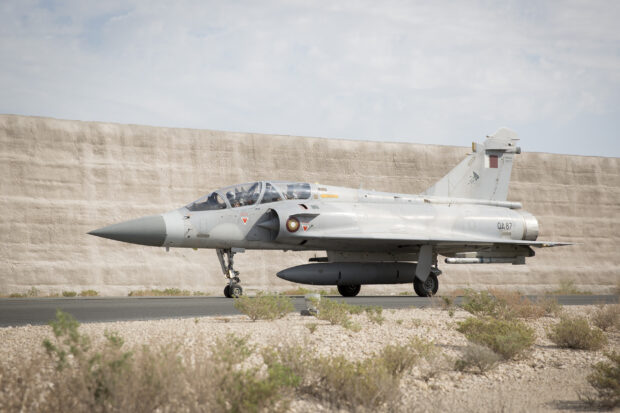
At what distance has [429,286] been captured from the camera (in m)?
18.2

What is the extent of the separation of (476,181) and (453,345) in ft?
43.0

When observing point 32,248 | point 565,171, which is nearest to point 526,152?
point 565,171

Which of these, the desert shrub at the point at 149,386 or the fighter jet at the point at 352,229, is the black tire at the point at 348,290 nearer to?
the fighter jet at the point at 352,229

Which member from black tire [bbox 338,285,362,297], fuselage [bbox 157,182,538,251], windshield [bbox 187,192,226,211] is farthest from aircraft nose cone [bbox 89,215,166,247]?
black tire [bbox 338,285,362,297]

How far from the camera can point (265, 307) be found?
1030cm

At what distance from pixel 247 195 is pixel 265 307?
6.60m

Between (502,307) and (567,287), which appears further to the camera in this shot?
(567,287)

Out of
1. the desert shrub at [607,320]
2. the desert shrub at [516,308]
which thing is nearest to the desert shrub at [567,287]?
the desert shrub at [516,308]

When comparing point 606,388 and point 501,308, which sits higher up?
point 606,388

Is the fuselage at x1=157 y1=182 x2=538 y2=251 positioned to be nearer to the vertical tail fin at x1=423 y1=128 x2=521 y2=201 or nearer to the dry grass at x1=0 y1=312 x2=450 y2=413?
the vertical tail fin at x1=423 y1=128 x2=521 y2=201

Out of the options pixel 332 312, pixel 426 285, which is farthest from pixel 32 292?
pixel 332 312

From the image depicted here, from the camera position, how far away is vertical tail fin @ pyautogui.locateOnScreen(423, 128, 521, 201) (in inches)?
827

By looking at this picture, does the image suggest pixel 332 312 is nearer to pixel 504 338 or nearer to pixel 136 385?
pixel 504 338

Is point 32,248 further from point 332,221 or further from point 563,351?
point 563,351
